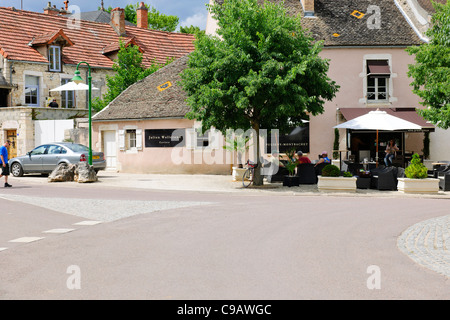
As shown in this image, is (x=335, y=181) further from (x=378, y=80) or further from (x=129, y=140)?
A: (x=129, y=140)

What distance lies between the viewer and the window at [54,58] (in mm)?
35500

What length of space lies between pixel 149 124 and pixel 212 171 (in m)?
4.26

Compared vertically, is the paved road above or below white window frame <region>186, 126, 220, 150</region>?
below

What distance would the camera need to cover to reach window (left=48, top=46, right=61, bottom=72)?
35.5m

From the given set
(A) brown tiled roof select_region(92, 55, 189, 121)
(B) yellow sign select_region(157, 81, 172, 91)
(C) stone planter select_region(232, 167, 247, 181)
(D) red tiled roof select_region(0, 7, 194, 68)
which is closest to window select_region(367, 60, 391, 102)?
(C) stone planter select_region(232, 167, 247, 181)

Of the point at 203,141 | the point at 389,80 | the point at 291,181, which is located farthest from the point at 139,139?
the point at 389,80

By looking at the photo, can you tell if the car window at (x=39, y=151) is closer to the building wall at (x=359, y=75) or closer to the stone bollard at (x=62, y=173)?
the stone bollard at (x=62, y=173)

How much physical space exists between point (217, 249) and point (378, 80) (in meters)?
21.4

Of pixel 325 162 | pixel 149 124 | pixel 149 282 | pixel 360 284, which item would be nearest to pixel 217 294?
pixel 149 282

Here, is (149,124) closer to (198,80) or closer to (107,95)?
(107,95)

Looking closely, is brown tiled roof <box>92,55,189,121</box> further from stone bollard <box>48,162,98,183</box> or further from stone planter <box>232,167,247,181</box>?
stone bollard <box>48,162,98,183</box>

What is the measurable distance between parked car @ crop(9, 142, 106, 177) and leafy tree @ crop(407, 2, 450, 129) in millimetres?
13874

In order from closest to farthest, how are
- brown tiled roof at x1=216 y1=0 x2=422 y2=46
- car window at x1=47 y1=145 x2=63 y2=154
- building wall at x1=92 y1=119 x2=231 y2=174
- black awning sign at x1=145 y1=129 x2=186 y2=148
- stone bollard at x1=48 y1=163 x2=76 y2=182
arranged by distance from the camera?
→ 1. stone bollard at x1=48 y1=163 x2=76 y2=182
2. car window at x1=47 y1=145 x2=63 y2=154
3. brown tiled roof at x1=216 y1=0 x2=422 y2=46
4. building wall at x1=92 y1=119 x2=231 y2=174
5. black awning sign at x1=145 y1=129 x2=186 y2=148

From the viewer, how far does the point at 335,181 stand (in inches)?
736
